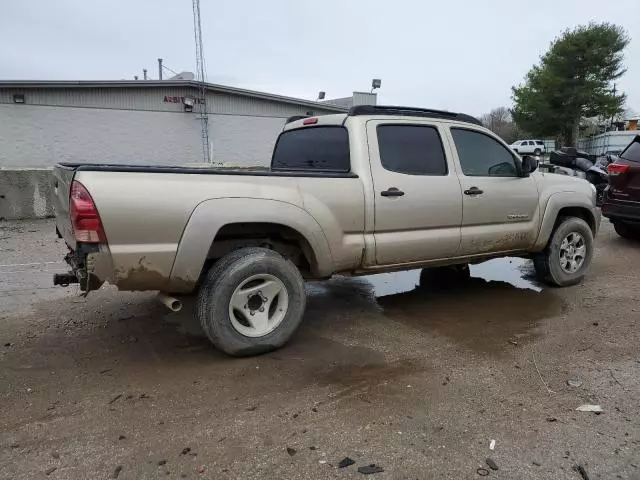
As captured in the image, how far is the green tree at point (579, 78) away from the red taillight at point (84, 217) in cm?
3981

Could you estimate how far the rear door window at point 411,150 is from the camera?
4.61m

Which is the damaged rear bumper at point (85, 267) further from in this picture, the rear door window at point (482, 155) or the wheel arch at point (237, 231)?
the rear door window at point (482, 155)

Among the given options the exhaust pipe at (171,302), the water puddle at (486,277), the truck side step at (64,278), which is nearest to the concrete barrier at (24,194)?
the truck side step at (64,278)

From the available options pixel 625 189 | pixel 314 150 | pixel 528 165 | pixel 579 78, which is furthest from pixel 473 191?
pixel 579 78

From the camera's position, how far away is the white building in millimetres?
18469

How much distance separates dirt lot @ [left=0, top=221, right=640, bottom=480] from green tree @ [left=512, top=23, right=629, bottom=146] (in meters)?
36.5

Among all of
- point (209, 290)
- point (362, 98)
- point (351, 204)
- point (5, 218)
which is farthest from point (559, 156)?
point (362, 98)

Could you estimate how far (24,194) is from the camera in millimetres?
10258

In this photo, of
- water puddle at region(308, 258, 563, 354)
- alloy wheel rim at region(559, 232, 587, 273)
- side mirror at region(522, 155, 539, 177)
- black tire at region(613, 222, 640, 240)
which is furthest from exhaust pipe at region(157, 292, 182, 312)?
black tire at region(613, 222, 640, 240)

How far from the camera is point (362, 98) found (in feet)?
87.5

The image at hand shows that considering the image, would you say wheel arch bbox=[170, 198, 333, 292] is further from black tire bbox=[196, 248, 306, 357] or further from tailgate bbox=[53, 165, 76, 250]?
tailgate bbox=[53, 165, 76, 250]

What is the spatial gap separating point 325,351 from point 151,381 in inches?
53.3

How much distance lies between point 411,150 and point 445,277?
2400 millimetres

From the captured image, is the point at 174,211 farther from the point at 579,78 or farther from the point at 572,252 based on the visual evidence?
the point at 579,78
